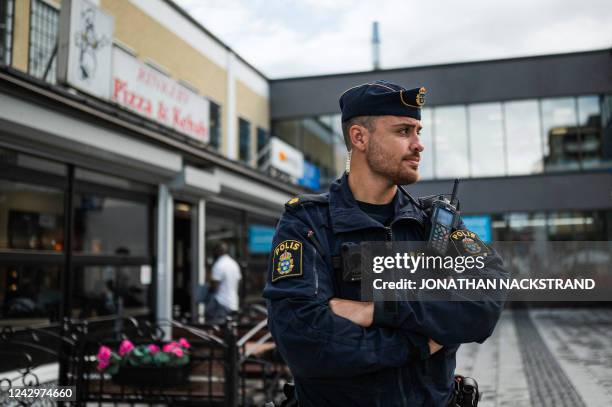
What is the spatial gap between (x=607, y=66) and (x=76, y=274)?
1897 centimetres

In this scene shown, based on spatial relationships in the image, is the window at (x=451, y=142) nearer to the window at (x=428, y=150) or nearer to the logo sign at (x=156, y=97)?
the window at (x=428, y=150)

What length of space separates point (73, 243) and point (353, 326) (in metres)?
8.64

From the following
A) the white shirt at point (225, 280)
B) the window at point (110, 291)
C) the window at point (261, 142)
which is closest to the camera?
the window at point (110, 291)

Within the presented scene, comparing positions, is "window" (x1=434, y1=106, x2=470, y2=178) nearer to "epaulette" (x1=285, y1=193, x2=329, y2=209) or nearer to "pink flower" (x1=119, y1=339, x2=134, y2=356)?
"pink flower" (x1=119, y1=339, x2=134, y2=356)

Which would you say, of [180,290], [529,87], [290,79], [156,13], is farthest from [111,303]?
[529,87]

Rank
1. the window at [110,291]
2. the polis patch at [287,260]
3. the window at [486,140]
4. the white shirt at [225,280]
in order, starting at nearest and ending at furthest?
the polis patch at [287,260] < the window at [110,291] < the white shirt at [225,280] < the window at [486,140]

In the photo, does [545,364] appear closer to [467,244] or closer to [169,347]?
[169,347]

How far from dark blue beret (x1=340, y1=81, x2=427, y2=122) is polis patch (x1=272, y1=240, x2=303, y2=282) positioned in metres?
0.53

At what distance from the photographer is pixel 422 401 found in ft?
6.19

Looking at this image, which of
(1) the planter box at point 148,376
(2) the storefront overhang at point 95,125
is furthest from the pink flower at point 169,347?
(2) the storefront overhang at point 95,125

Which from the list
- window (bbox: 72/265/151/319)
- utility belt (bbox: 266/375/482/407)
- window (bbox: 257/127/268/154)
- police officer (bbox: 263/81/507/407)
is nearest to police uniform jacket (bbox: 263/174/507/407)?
police officer (bbox: 263/81/507/407)

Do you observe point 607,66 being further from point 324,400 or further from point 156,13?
point 324,400

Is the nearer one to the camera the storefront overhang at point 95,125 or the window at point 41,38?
the storefront overhang at point 95,125

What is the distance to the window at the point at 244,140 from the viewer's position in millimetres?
19609
